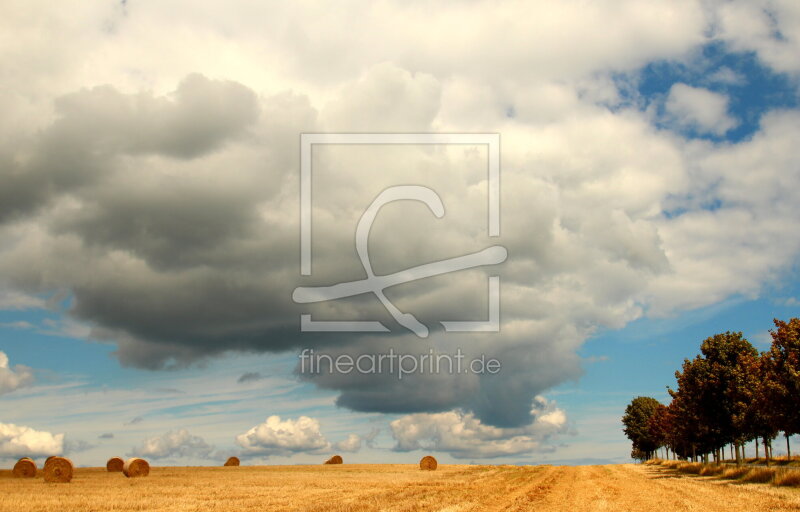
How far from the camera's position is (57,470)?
49.2 meters

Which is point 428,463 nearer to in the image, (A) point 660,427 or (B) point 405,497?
(B) point 405,497

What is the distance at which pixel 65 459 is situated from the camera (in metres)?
50.4

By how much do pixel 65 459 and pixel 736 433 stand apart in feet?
187

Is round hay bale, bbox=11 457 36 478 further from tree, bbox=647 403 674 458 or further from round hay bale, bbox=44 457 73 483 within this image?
tree, bbox=647 403 674 458

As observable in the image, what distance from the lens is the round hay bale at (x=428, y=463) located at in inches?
2844

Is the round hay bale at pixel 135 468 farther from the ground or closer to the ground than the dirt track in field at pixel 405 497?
closer to the ground

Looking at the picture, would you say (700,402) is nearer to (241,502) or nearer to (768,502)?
(768,502)

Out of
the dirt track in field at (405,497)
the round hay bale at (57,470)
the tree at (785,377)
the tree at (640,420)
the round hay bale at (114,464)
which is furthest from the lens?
the tree at (640,420)

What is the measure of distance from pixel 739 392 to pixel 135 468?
170ft

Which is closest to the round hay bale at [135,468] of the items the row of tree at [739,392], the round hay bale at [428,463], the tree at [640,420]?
the round hay bale at [428,463]

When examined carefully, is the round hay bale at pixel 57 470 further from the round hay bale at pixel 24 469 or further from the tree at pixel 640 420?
the tree at pixel 640 420

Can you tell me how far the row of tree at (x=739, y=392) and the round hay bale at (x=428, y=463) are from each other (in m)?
26.7

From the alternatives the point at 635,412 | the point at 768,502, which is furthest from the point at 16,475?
the point at 635,412

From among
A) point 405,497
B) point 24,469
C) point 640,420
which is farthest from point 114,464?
point 640,420
